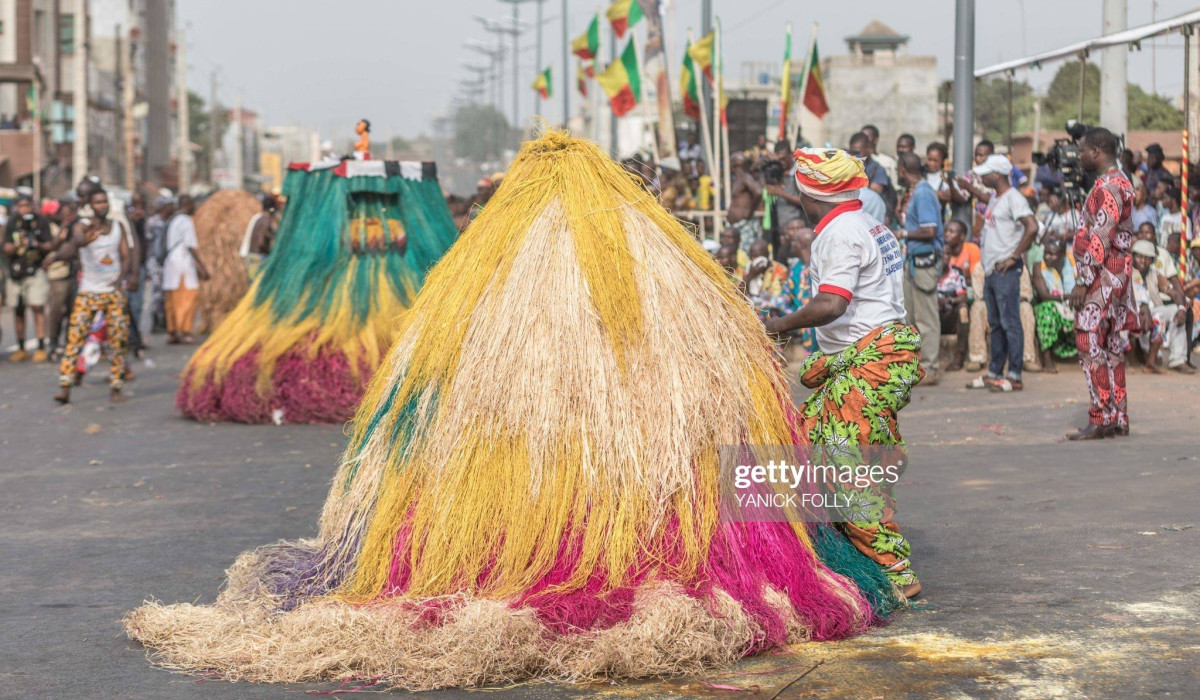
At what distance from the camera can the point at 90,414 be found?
12039 mm

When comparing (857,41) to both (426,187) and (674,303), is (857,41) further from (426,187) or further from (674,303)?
(674,303)

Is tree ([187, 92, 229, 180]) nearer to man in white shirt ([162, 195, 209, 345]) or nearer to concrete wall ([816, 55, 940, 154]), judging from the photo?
concrete wall ([816, 55, 940, 154])

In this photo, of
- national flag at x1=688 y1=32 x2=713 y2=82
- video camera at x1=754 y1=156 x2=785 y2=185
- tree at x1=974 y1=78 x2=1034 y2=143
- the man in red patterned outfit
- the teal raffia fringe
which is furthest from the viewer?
tree at x1=974 y1=78 x2=1034 y2=143

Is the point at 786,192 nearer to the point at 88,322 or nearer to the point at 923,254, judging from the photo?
the point at 923,254

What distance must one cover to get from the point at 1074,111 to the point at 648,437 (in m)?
33.8

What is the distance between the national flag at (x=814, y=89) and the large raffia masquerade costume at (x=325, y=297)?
23.9 feet

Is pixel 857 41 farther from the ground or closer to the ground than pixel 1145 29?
farther from the ground

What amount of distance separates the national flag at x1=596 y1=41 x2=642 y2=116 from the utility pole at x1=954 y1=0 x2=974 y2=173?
26.9ft

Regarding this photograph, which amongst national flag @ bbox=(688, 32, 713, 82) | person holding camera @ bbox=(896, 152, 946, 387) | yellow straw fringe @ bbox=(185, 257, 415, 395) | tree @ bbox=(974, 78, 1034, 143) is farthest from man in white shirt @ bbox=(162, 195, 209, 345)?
tree @ bbox=(974, 78, 1034, 143)

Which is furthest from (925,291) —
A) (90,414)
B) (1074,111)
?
(1074,111)

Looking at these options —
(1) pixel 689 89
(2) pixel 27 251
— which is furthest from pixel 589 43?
(2) pixel 27 251

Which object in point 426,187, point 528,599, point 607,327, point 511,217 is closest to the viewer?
point 528,599

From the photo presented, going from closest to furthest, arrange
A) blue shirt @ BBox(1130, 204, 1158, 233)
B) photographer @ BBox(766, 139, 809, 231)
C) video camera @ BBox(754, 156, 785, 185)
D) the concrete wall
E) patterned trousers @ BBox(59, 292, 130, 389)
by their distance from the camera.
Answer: patterned trousers @ BBox(59, 292, 130, 389) → blue shirt @ BBox(1130, 204, 1158, 233) → photographer @ BBox(766, 139, 809, 231) → video camera @ BBox(754, 156, 785, 185) → the concrete wall

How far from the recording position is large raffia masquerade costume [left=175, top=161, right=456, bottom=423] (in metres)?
11.1
